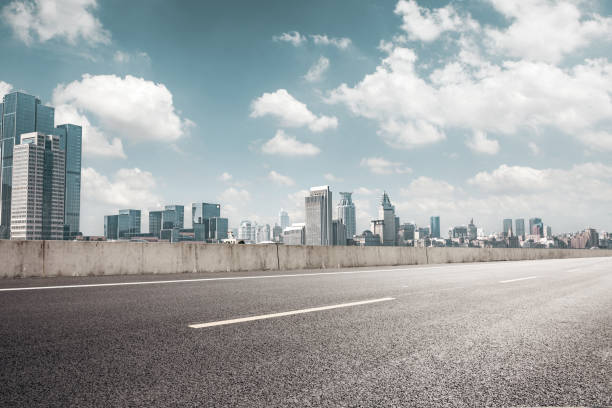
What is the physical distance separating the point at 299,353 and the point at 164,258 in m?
10.0

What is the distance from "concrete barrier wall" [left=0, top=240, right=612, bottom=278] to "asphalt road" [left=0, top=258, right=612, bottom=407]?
14.1ft

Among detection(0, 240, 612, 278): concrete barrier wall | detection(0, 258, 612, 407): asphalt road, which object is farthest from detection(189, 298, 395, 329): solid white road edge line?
detection(0, 240, 612, 278): concrete barrier wall

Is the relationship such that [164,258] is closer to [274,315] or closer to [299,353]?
[274,315]

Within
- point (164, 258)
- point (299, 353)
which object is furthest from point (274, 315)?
point (164, 258)

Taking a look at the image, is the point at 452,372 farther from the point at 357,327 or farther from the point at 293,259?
the point at 293,259

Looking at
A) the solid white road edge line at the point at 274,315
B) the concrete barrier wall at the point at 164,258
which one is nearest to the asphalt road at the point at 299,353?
the solid white road edge line at the point at 274,315

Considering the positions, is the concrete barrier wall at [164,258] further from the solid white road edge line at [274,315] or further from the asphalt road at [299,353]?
the solid white road edge line at [274,315]

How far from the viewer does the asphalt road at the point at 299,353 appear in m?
2.54

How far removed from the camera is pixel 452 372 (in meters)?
3.03

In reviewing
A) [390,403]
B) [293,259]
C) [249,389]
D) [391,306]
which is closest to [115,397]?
[249,389]

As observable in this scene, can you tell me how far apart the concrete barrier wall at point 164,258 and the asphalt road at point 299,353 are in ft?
14.1

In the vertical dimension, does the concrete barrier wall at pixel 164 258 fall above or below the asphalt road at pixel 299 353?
above

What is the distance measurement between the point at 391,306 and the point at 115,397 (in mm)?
4308

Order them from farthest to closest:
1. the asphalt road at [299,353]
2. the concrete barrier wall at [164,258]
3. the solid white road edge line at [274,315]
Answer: the concrete barrier wall at [164,258], the solid white road edge line at [274,315], the asphalt road at [299,353]
